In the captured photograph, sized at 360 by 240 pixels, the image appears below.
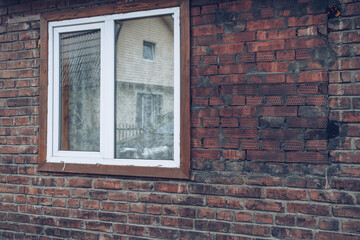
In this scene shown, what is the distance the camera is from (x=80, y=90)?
346cm

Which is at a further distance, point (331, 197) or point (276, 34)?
point (276, 34)

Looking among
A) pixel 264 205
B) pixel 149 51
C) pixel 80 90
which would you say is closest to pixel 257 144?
pixel 264 205

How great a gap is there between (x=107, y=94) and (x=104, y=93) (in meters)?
0.03

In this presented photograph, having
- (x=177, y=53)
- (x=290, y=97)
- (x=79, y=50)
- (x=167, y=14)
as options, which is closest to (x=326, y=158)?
(x=290, y=97)

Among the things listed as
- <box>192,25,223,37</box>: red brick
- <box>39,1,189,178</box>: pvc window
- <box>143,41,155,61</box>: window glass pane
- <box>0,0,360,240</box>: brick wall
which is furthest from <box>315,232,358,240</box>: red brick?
<box>143,41,155,61</box>: window glass pane

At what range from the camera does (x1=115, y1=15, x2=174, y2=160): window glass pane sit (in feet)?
10.2

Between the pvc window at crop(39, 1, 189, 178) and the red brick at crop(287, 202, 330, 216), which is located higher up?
the pvc window at crop(39, 1, 189, 178)

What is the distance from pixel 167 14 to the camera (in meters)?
3.12

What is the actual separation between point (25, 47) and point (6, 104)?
60 centimetres

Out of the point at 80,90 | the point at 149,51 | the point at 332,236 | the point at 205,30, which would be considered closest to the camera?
the point at 332,236

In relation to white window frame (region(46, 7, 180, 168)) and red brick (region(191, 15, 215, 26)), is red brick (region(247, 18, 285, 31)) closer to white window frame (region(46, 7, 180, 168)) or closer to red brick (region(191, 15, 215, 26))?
red brick (region(191, 15, 215, 26))

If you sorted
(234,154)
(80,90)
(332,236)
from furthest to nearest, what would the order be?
1. (80,90)
2. (234,154)
3. (332,236)

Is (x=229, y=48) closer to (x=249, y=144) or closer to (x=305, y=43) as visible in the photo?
(x=305, y=43)

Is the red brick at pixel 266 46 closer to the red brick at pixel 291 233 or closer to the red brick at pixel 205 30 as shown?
the red brick at pixel 205 30
